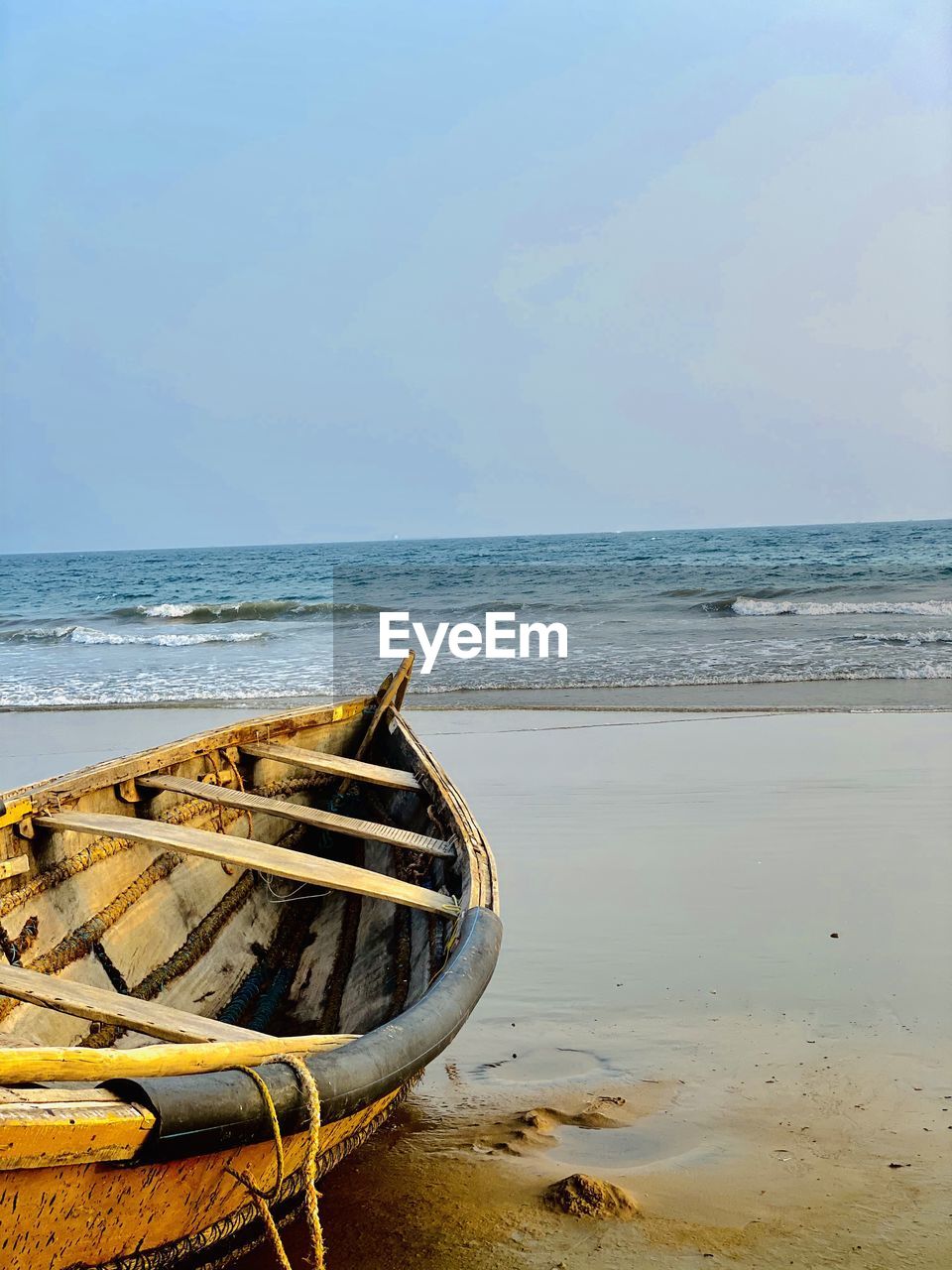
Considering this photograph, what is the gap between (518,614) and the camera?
74.4 feet

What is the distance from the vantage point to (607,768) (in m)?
7.68

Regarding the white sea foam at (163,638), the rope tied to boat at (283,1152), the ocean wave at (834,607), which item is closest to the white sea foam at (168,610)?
the white sea foam at (163,638)

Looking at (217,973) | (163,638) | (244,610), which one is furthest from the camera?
(244,610)

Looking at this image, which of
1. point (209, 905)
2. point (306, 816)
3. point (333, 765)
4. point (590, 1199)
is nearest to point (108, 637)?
point (333, 765)

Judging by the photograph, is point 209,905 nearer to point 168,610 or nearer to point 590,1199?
point 590,1199

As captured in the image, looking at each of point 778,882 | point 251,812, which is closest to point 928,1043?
point 778,882

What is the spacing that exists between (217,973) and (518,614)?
1936 centimetres

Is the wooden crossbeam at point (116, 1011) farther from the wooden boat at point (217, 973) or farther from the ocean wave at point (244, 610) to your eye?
the ocean wave at point (244, 610)

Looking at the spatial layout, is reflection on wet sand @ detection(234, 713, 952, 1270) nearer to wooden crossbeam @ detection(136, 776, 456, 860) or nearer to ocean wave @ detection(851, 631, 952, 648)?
wooden crossbeam @ detection(136, 776, 456, 860)

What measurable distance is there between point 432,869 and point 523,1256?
1.69m

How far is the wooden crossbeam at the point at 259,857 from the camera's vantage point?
9.88 ft

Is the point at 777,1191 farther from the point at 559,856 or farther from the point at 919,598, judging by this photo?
the point at 919,598

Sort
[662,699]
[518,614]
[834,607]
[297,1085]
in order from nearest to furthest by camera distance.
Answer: [297,1085], [662,699], [834,607], [518,614]

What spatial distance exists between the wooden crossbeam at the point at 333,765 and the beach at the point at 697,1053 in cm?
80
